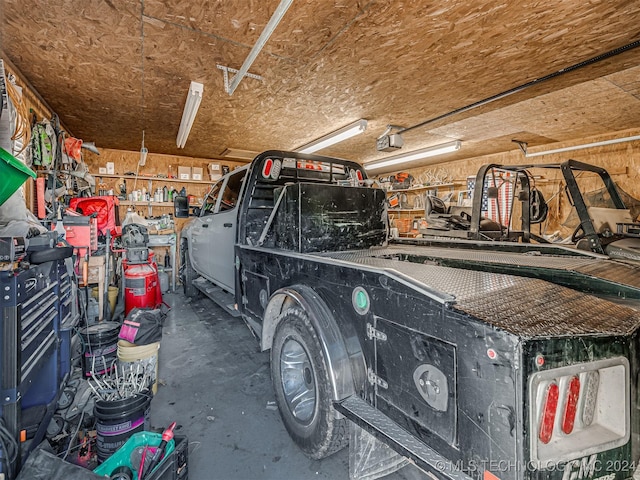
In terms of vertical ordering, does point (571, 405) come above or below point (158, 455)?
above

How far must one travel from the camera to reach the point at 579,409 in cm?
88

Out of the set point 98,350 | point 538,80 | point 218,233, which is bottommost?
point 98,350

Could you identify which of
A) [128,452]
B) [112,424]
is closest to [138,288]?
[112,424]

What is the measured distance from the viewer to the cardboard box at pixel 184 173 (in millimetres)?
6965

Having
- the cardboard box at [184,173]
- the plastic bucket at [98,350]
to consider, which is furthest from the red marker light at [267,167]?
the cardboard box at [184,173]

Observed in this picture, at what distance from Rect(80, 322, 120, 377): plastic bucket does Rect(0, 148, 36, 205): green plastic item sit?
149 centimetres

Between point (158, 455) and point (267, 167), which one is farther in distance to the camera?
point (267, 167)

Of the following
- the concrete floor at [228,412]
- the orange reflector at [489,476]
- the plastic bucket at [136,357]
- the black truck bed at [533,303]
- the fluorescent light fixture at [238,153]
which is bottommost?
the concrete floor at [228,412]

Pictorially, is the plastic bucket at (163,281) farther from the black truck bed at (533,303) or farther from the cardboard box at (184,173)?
the black truck bed at (533,303)

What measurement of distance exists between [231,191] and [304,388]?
102 inches

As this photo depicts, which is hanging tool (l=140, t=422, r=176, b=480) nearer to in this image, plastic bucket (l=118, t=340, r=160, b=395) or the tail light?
plastic bucket (l=118, t=340, r=160, b=395)

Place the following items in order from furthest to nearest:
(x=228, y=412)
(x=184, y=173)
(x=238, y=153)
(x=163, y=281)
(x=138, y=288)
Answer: (x=184, y=173) → (x=238, y=153) → (x=163, y=281) → (x=138, y=288) → (x=228, y=412)

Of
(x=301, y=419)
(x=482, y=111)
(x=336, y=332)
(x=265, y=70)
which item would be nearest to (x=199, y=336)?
(x=301, y=419)

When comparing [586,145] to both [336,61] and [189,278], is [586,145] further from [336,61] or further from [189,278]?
[189,278]
